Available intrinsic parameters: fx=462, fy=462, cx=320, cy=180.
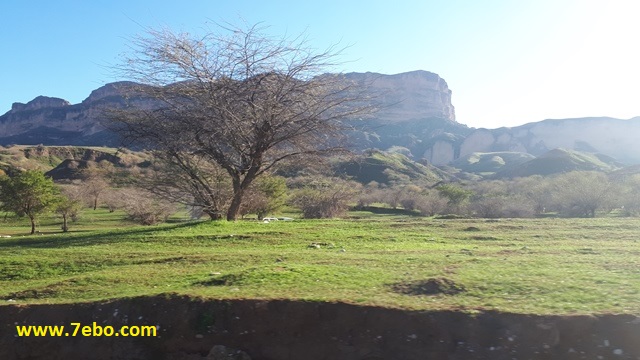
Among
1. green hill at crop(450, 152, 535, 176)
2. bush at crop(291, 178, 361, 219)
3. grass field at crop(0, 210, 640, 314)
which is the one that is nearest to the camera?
grass field at crop(0, 210, 640, 314)

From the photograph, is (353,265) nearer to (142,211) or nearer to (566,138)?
(142,211)

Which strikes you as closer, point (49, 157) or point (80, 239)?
point (80, 239)

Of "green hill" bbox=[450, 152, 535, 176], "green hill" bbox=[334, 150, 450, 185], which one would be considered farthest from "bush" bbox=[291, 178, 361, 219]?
"green hill" bbox=[450, 152, 535, 176]

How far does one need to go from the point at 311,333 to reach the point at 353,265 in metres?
2.91

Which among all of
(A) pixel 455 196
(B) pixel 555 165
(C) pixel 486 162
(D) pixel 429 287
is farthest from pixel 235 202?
(C) pixel 486 162

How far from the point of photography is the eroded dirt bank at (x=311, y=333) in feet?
17.4

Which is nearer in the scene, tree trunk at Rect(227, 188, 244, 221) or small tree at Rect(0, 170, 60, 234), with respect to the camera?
tree trunk at Rect(227, 188, 244, 221)

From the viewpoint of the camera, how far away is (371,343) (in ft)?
18.7

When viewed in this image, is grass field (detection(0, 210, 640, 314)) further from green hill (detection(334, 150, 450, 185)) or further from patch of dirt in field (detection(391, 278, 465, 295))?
green hill (detection(334, 150, 450, 185))

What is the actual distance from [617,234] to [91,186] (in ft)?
210

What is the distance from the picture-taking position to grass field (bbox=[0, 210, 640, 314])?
6406mm

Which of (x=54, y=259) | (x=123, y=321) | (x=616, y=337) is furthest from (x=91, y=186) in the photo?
Answer: (x=616, y=337)

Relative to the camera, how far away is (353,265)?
28.7 feet

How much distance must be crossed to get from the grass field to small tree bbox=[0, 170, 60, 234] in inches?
967
